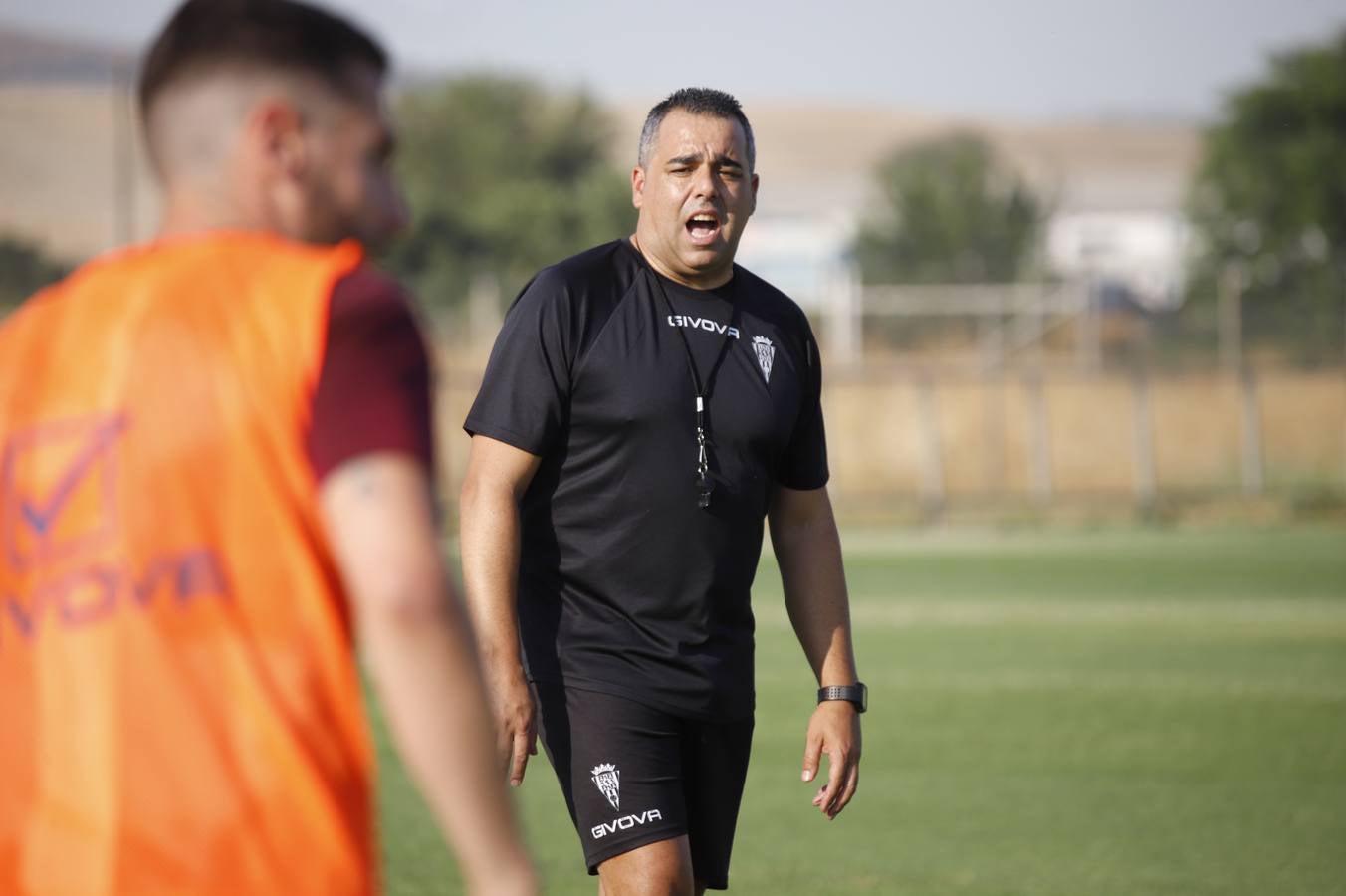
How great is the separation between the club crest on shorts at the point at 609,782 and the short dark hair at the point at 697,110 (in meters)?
1.67

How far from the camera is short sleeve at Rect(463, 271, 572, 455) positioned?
4.45 meters

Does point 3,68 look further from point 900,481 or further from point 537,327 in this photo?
point 537,327

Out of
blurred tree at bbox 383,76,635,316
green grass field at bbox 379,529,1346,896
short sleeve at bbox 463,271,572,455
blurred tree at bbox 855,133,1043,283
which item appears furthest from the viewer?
blurred tree at bbox 383,76,635,316

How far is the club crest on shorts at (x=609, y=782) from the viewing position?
445 cm

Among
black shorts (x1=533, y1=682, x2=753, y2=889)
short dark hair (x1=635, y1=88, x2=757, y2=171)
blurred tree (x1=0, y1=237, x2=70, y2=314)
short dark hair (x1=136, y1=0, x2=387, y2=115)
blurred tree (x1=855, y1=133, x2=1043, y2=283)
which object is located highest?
blurred tree (x1=855, y1=133, x2=1043, y2=283)

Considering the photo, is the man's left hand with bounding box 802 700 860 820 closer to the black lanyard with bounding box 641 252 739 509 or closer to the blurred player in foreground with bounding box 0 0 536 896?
the black lanyard with bounding box 641 252 739 509

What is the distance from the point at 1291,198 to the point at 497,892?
5613 centimetres

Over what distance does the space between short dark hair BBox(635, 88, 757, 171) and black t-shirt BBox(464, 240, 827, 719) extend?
1.42ft

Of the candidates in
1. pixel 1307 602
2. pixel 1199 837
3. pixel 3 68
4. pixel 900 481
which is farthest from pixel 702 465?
pixel 3 68

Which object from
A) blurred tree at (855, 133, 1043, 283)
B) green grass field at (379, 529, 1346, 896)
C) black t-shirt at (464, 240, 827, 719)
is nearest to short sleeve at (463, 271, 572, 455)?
black t-shirt at (464, 240, 827, 719)

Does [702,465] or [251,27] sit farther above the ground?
[251,27]

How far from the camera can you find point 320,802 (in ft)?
6.54

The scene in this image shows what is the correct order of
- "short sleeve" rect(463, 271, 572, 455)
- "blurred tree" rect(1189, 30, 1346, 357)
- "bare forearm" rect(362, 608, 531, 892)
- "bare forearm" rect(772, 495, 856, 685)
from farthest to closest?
"blurred tree" rect(1189, 30, 1346, 357), "bare forearm" rect(772, 495, 856, 685), "short sleeve" rect(463, 271, 572, 455), "bare forearm" rect(362, 608, 531, 892)

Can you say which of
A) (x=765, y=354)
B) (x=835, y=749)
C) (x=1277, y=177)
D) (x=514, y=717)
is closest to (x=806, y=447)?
(x=765, y=354)
